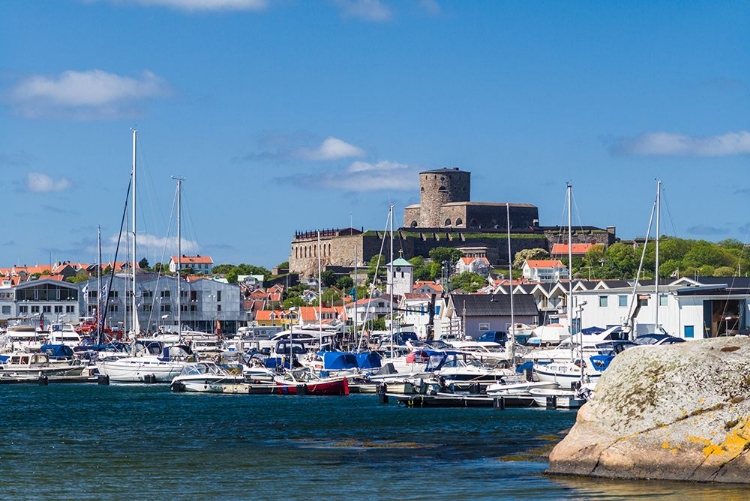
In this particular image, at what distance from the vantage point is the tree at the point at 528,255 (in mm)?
184438

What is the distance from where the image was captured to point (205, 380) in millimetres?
57688

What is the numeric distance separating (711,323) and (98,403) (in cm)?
3099

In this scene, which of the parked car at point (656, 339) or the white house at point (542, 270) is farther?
the white house at point (542, 270)

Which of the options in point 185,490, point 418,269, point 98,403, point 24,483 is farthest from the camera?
point 418,269

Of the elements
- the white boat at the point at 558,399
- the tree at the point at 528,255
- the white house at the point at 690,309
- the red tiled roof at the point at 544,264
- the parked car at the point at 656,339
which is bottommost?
the white boat at the point at 558,399

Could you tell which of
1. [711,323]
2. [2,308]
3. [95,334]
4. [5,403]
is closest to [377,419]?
[5,403]

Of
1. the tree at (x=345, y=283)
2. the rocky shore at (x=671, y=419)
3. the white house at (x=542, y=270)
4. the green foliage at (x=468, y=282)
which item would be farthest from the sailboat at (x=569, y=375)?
the tree at (x=345, y=283)

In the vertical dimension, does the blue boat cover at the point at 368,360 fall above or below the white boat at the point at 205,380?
above

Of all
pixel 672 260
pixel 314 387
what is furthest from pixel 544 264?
pixel 314 387

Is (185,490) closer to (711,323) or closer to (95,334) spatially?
(711,323)

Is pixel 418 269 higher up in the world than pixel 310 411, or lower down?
higher up

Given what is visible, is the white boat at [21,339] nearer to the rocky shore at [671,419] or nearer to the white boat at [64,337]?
the white boat at [64,337]

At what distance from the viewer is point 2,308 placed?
377ft

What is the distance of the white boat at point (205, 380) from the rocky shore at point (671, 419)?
32919mm
